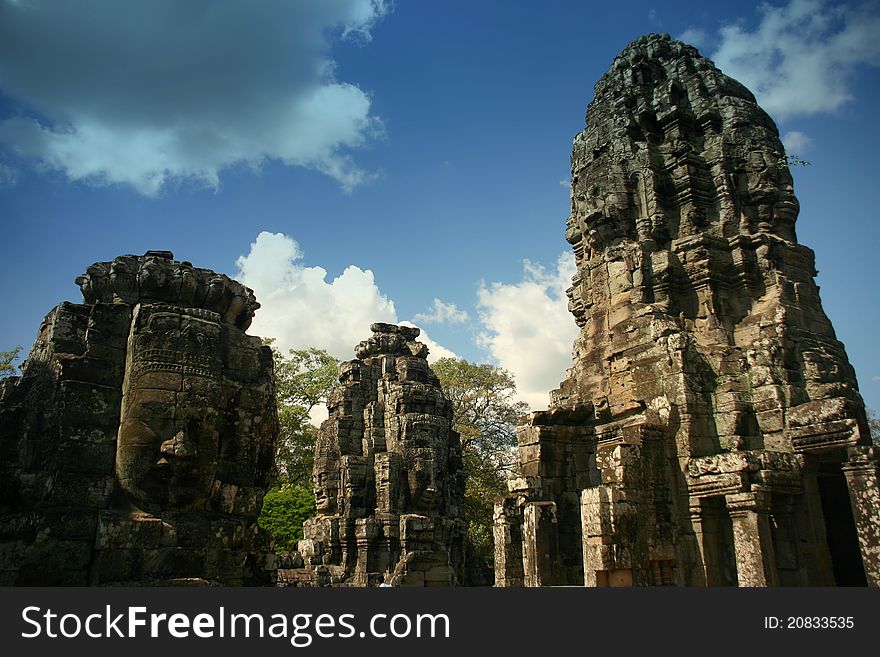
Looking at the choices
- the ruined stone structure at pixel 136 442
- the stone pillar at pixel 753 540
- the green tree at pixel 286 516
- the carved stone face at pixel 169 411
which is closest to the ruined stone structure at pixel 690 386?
the stone pillar at pixel 753 540

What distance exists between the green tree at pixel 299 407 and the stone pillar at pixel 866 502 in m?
23.7

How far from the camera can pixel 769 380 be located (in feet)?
27.6

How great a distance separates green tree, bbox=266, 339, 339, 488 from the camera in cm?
2923

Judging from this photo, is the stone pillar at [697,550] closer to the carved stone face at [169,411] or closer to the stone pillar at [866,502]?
the stone pillar at [866,502]

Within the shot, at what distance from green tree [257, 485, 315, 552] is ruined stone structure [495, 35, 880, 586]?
13.3 meters

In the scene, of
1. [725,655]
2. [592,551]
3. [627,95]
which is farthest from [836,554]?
[627,95]

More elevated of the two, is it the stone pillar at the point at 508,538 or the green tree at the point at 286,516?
the green tree at the point at 286,516

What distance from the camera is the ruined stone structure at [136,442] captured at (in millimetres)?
4660

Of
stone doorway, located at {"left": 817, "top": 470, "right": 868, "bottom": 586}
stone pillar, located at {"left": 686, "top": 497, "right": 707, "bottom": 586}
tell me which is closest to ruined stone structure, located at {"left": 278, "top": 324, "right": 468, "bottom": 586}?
stone pillar, located at {"left": 686, "top": 497, "right": 707, "bottom": 586}

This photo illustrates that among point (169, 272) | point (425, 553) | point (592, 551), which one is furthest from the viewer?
point (425, 553)

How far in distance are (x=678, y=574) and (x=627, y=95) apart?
26.3 ft

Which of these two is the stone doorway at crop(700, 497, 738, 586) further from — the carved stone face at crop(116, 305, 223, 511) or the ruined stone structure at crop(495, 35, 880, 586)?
the carved stone face at crop(116, 305, 223, 511)

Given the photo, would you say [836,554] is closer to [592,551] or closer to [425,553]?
[592,551]

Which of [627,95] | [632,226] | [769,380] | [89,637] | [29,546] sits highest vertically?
[627,95]
